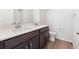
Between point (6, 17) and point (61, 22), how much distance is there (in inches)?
94.6

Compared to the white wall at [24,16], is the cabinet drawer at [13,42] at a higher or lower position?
lower

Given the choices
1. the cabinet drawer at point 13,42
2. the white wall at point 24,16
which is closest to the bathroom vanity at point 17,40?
the cabinet drawer at point 13,42

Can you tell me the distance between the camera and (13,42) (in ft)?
4.98

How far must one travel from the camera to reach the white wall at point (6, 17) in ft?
6.63

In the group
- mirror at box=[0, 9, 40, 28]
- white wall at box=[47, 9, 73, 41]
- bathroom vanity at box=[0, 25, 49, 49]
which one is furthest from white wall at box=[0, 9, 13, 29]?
white wall at box=[47, 9, 73, 41]

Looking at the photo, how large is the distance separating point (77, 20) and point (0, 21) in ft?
7.15

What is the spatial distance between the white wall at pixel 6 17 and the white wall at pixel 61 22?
2091mm

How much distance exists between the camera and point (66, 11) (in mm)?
3852

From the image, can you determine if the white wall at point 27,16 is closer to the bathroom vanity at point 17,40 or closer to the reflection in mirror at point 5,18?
the reflection in mirror at point 5,18

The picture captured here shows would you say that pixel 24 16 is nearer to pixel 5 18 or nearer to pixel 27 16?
pixel 27 16

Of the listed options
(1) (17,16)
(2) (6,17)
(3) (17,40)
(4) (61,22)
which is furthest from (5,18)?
(4) (61,22)
